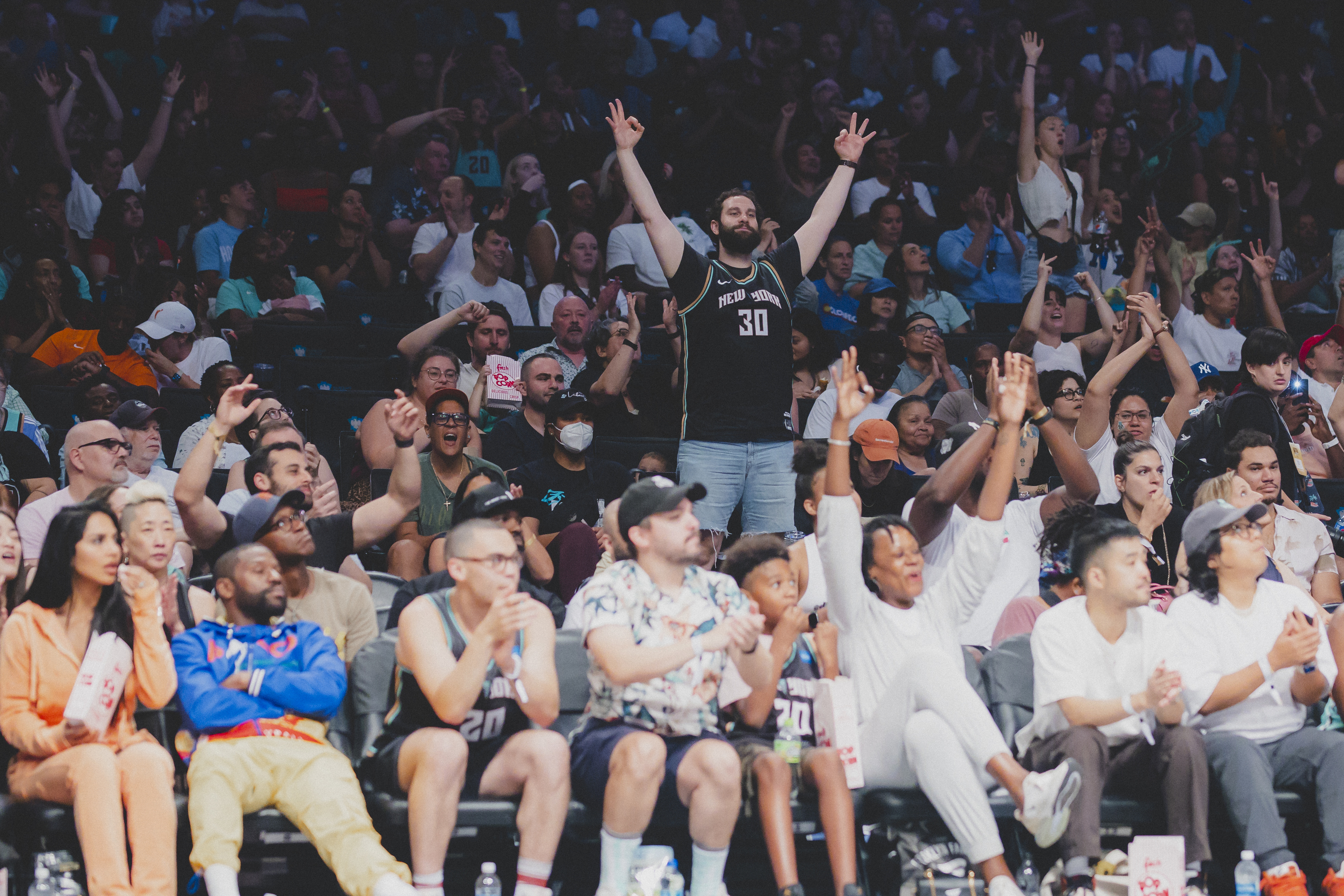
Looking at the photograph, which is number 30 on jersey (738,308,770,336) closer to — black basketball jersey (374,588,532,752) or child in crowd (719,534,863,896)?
child in crowd (719,534,863,896)

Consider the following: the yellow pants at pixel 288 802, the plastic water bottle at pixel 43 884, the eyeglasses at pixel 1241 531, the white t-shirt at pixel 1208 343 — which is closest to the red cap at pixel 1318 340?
the white t-shirt at pixel 1208 343

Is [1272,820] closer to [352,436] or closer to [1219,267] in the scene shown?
[352,436]

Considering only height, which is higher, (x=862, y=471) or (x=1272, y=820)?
(x=862, y=471)

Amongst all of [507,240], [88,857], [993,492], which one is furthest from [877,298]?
[88,857]

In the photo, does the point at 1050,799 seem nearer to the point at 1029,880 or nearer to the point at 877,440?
the point at 1029,880

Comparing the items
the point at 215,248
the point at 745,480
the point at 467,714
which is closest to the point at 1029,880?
the point at 467,714

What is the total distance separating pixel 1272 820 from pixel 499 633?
7.27 feet

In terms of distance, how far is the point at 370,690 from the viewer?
4.38 m

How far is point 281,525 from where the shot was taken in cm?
453

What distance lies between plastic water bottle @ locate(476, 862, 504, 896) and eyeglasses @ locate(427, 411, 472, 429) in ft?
7.27

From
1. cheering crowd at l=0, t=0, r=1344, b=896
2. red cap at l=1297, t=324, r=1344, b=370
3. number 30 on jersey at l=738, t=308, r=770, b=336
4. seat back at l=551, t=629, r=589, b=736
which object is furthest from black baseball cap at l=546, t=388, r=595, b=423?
red cap at l=1297, t=324, r=1344, b=370

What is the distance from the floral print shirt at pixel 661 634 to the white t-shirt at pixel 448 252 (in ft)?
13.5

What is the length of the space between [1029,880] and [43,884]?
8.72 ft

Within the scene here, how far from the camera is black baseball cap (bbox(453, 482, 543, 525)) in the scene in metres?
4.53
